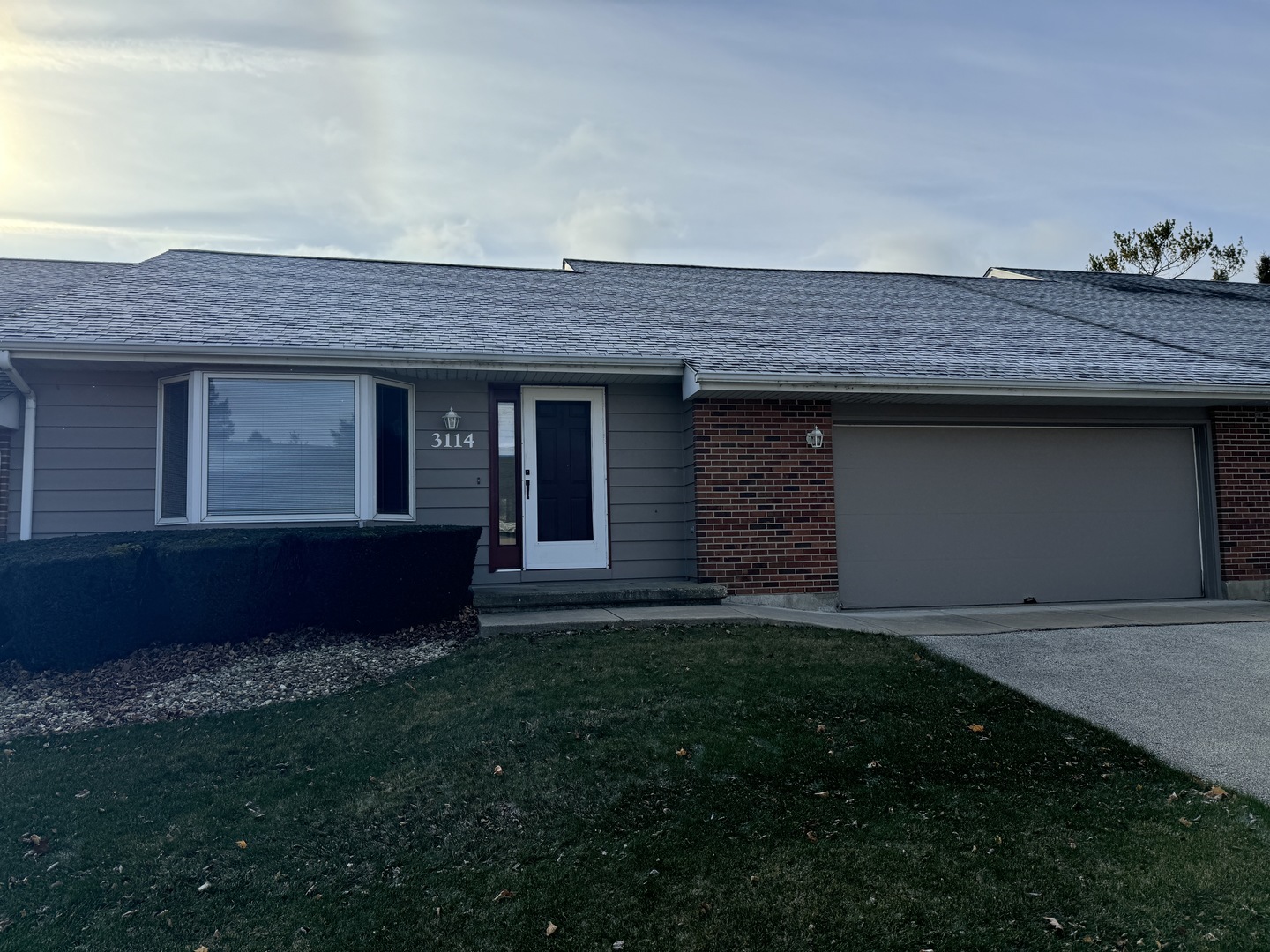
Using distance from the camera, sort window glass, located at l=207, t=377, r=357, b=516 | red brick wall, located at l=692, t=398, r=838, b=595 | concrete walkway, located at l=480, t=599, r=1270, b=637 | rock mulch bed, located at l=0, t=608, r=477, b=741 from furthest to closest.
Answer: red brick wall, located at l=692, t=398, r=838, b=595
window glass, located at l=207, t=377, r=357, b=516
concrete walkway, located at l=480, t=599, r=1270, b=637
rock mulch bed, located at l=0, t=608, r=477, b=741

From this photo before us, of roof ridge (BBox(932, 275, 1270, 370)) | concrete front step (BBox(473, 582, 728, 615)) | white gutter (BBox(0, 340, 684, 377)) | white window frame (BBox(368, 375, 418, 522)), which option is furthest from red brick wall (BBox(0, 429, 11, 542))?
roof ridge (BBox(932, 275, 1270, 370))

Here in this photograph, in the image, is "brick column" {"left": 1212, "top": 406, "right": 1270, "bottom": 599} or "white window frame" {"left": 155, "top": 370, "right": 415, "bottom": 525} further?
"brick column" {"left": 1212, "top": 406, "right": 1270, "bottom": 599}

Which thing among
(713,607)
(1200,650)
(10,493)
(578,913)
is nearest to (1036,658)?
(1200,650)

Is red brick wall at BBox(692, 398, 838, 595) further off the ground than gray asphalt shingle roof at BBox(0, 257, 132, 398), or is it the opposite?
gray asphalt shingle roof at BBox(0, 257, 132, 398)

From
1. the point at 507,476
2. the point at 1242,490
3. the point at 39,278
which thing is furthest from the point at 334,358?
the point at 1242,490

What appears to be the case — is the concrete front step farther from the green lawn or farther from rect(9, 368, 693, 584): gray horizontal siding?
the green lawn

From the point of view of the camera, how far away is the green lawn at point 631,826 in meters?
3.24

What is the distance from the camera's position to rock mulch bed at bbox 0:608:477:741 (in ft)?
18.6

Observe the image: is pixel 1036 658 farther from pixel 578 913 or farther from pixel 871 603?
pixel 578 913

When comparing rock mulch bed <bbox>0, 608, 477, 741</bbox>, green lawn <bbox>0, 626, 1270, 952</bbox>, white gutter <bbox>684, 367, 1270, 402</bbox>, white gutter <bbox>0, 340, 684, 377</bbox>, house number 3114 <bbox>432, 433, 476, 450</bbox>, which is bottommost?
green lawn <bbox>0, 626, 1270, 952</bbox>

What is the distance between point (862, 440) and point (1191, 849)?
19.8ft

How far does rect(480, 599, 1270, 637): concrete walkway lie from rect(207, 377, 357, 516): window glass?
6.49 feet

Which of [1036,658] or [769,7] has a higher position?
[769,7]

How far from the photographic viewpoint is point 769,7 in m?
9.93
